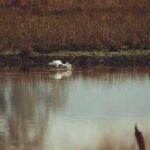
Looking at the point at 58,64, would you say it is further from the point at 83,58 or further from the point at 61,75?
the point at 83,58

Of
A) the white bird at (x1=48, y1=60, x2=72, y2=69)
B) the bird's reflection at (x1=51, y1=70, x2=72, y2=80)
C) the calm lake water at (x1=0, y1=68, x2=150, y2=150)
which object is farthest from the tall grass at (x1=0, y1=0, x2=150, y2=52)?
the bird's reflection at (x1=51, y1=70, x2=72, y2=80)

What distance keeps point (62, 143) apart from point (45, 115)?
1858mm

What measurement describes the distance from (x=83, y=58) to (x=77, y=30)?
1.56 metres

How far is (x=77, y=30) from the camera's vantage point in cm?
1767

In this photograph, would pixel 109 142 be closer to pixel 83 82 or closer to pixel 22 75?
pixel 83 82

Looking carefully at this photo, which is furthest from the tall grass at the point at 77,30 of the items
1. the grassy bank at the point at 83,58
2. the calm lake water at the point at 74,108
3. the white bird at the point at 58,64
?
the calm lake water at the point at 74,108

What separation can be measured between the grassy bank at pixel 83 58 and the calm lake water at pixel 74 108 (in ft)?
3.27

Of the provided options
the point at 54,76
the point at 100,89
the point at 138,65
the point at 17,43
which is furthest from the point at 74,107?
the point at 17,43

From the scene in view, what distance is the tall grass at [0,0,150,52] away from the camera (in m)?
17.2

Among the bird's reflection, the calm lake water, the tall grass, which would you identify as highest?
the tall grass

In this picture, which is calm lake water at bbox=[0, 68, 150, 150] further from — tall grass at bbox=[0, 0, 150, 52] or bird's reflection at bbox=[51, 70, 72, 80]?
tall grass at bbox=[0, 0, 150, 52]

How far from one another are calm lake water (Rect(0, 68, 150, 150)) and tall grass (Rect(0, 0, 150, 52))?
212 cm

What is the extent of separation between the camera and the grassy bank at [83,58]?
16.1m

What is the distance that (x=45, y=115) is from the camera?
10.3 meters
